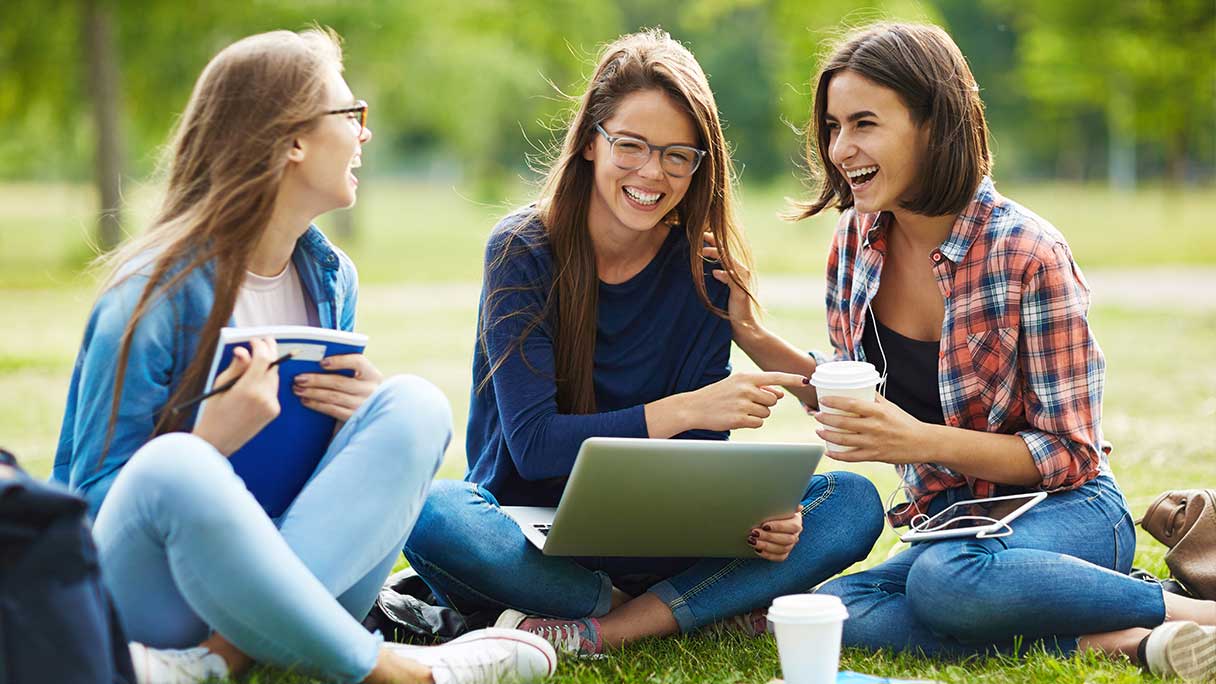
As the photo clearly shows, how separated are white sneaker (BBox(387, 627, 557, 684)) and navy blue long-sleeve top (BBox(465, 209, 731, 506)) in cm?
48

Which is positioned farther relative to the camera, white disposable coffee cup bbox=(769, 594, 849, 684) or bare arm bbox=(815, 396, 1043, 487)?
bare arm bbox=(815, 396, 1043, 487)

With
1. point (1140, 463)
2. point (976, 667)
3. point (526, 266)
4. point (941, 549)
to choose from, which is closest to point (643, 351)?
point (526, 266)

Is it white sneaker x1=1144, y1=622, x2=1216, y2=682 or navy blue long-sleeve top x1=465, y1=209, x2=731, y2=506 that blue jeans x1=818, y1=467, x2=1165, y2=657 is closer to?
white sneaker x1=1144, y1=622, x2=1216, y2=682

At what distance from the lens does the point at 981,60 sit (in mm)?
47156

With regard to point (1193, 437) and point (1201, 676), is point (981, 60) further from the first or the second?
point (1201, 676)

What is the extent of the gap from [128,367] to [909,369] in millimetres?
1888

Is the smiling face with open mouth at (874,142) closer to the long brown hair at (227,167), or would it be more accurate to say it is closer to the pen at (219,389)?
the long brown hair at (227,167)

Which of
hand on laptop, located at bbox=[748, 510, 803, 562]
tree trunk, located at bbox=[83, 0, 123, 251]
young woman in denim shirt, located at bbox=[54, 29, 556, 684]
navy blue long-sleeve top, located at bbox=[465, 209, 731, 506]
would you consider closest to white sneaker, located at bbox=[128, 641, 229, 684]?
young woman in denim shirt, located at bbox=[54, 29, 556, 684]

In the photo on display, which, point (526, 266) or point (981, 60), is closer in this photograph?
point (526, 266)

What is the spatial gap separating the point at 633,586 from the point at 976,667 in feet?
2.89

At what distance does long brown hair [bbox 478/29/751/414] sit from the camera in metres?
3.18

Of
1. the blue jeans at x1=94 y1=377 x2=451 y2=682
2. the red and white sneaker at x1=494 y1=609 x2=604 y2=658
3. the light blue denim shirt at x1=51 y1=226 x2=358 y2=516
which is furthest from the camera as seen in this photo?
the red and white sneaker at x1=494 y1=609 x2=604 y2=658

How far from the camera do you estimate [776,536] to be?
3.03m

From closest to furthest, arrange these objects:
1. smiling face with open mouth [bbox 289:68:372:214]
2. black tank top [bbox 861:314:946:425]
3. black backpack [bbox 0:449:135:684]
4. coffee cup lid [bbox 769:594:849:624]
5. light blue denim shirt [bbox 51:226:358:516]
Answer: black backpack [bbox 0:449:135:684]
coffee cup lid [bbox 769:594:849:624]
light blue denim shirt [bbox 51:226:358:516]
smiling face with open mouth [bbox 289:68:372:214]
black tank top [bbox 861:314:946:425]
